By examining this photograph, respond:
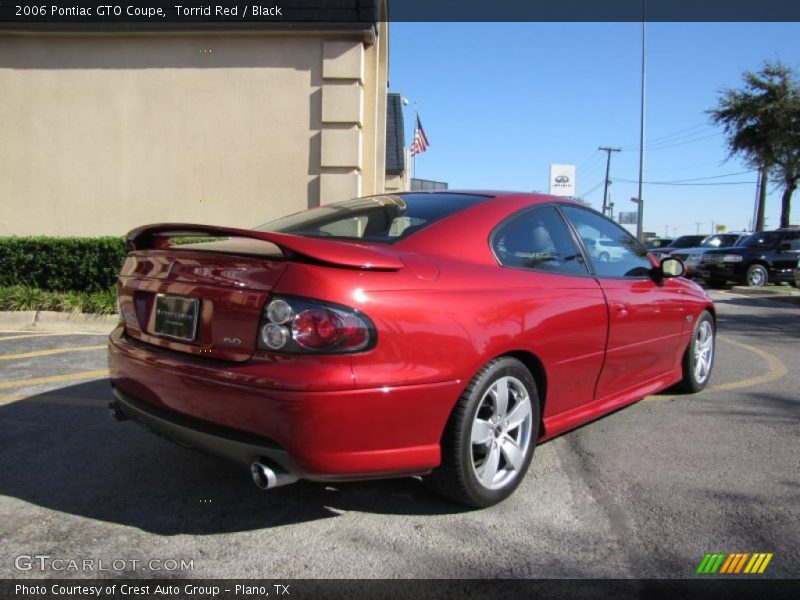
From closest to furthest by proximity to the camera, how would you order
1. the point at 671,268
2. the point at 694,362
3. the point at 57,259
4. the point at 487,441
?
the point at 487,441, the point at 671,268, the point at 694,362, the point at 57,259

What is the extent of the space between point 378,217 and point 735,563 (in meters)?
2.21

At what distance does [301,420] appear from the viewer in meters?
2.26

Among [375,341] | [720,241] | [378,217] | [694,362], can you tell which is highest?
[378,217]

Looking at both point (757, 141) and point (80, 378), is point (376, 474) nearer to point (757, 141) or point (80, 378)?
point (80, 378)

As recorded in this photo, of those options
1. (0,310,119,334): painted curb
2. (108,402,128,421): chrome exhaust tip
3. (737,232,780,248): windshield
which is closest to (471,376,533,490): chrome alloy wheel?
(108,402,128,421): chrome exhaust tip

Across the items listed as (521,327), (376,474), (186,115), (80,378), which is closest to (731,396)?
(521,327)

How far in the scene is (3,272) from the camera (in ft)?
27.2

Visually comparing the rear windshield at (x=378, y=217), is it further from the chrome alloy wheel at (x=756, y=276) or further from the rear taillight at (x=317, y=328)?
the chrome alloy wheel at (x=756, y=276)

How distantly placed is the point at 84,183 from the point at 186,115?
6.38ft

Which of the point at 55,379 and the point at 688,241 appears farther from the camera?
the point at 688,241

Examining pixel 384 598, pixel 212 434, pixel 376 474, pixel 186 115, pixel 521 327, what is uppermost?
pixel 186 115

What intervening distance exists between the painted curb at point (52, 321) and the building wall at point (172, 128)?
7.98 ft

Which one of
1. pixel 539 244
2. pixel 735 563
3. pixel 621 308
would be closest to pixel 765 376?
pixel 621 308

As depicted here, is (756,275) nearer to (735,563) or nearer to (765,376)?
(765,376)
